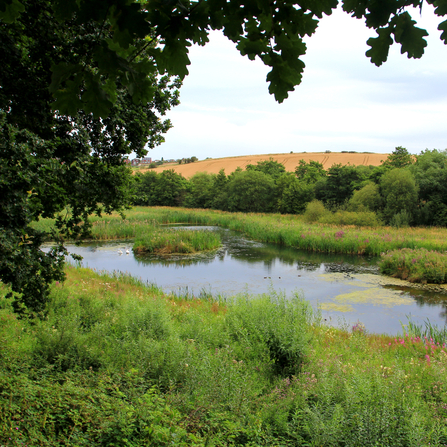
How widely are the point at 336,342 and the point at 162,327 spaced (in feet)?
10.2

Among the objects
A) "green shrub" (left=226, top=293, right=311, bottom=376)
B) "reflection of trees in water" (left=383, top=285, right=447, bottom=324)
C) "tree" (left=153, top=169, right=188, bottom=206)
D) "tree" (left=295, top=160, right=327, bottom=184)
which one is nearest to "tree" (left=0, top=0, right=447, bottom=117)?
"green shrub" (left=226, top=293, right=311, bottom=376)

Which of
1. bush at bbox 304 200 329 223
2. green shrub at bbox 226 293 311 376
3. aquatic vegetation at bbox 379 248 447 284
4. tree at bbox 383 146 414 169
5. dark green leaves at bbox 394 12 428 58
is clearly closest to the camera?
dark green leaves at bbox 394 12 428 58

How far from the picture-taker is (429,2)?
1.74 meters

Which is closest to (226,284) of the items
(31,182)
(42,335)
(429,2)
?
(42,335)

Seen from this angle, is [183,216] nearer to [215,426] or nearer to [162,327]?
[162,327]

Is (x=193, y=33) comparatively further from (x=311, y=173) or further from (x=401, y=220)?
(x=311, y=173)

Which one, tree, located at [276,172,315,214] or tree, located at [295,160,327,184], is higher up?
tree, located at [295,160,327,184]

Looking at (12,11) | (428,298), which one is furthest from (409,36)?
(428,298)

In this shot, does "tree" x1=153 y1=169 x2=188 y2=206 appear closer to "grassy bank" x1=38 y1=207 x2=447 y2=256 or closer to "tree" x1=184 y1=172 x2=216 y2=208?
"tree" x1=184 y1=172 x2=216 y2=208

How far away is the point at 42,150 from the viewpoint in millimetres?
4188

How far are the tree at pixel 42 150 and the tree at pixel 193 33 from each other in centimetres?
176

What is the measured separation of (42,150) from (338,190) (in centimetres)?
3292

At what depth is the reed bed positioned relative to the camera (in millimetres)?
18078

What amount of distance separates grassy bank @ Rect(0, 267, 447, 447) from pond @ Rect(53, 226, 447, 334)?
1651 millimetres
